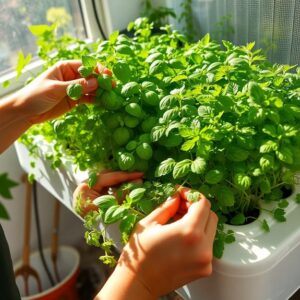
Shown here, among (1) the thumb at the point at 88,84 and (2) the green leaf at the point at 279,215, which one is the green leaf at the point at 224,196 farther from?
(1) the thumb at the point at 88,84

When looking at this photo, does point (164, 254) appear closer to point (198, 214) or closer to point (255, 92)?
point (198, 214)

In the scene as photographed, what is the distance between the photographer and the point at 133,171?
653mm

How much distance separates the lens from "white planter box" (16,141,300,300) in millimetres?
542

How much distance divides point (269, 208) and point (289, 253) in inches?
3.2

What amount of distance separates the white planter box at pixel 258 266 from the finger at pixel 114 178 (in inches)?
3.3

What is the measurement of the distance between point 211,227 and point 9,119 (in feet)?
1.49

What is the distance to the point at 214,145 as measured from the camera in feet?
1.97

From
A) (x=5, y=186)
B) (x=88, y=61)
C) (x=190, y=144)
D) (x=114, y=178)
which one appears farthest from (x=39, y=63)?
(x=5, y=186)

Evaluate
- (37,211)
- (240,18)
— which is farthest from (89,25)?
(37,211)

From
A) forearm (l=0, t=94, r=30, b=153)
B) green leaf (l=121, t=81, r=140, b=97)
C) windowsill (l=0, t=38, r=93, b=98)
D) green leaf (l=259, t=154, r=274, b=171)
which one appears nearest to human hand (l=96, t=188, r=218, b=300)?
green leaf (l=259, t=154, r=274, b=171)

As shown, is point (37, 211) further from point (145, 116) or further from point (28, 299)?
point (145, 116)

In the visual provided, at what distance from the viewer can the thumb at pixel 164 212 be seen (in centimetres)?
54

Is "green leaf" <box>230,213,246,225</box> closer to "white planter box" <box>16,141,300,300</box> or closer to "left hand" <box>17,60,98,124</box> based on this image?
"white planter box" <box>16,141,300,300</box>

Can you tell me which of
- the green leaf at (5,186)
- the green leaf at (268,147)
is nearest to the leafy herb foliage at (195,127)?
the green leaf at (268,147)
